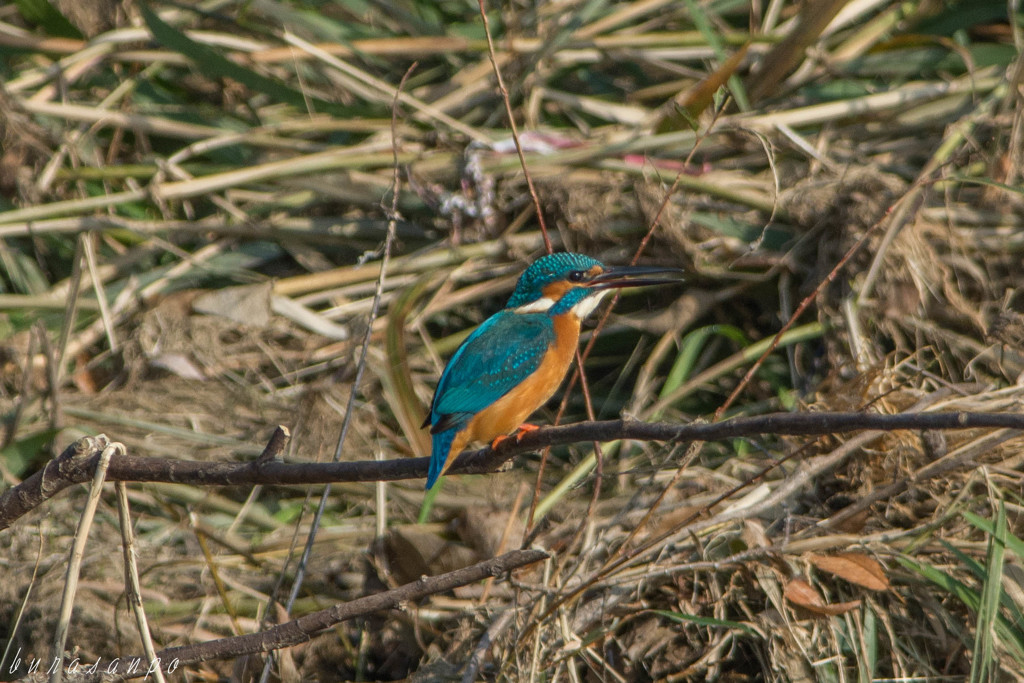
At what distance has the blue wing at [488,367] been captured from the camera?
250 centimetres

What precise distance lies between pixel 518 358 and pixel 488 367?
10 centimetres

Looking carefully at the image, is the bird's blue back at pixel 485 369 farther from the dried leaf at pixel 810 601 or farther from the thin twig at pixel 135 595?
the dried leaf at pixel 810 601

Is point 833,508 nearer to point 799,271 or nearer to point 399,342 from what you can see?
point 799,271

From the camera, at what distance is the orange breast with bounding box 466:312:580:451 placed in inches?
100

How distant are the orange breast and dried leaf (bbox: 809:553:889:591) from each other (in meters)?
0.84

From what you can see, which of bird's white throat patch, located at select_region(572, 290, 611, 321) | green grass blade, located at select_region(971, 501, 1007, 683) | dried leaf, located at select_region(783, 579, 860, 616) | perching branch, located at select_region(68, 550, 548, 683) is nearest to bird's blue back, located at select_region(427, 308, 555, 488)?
bird's white throat patch, located at select_region(572, 290, 611, 321)

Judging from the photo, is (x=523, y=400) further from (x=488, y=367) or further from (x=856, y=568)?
(x=856, y=568)

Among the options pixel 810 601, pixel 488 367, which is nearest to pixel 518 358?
pixel 488 367

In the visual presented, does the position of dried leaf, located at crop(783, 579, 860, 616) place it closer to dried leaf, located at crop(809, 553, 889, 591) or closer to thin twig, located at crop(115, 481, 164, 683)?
dried leaf, located at crop(809, 553, 889, 591)

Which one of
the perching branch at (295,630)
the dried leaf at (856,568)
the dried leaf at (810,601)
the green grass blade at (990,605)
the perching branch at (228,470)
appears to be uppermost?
the perching branch at (228,470)

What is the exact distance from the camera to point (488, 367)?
2.61 metres

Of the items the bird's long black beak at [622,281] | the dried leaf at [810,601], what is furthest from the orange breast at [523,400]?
the dried leaf at [810,601]

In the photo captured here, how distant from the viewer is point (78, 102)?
4.04m

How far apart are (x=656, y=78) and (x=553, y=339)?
74.2 inches
